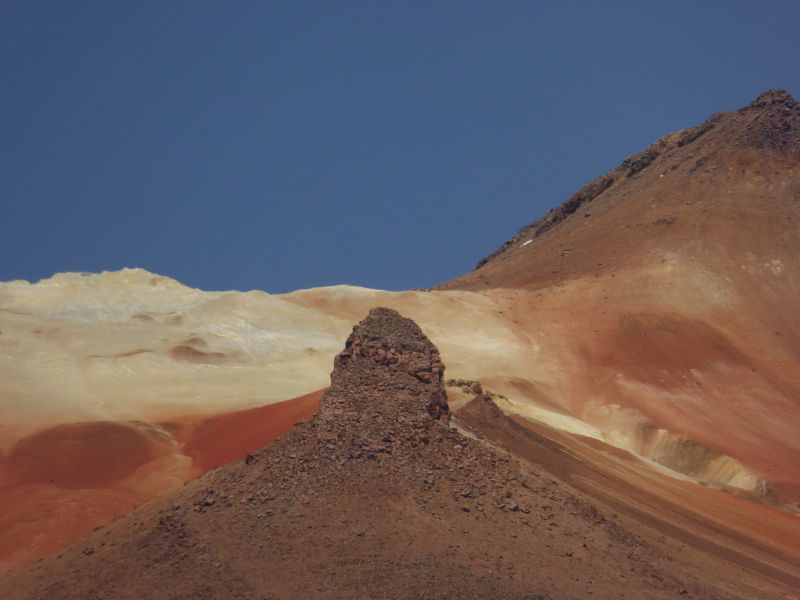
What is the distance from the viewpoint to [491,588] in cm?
1410

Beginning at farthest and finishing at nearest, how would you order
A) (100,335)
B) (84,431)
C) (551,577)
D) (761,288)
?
(761,288) < (100,335) < (84,431) < (551,577)

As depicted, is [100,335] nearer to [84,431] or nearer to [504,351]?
[84,431]

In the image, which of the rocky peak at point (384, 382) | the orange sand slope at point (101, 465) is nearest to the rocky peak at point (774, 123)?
the orange sand slope at point (101, 465)

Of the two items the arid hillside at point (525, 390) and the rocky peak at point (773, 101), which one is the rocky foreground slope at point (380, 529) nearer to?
the arid hillside at point (525, 390)

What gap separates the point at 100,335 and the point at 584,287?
26.1 metres

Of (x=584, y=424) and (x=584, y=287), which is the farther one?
(x=584, y=287)

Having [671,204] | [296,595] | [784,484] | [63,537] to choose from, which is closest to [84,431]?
[63,537]

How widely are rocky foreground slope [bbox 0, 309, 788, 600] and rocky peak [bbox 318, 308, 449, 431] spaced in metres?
0.03

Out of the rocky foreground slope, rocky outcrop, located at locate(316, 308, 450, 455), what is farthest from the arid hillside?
rocky outcrop, located at locate(316, 308, 450, 455)

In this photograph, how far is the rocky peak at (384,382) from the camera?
58.0 ft

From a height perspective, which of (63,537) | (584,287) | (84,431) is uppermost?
(584,287)

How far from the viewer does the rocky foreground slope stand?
14344 mm

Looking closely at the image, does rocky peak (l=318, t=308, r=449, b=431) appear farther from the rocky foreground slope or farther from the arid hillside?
the arid hillside

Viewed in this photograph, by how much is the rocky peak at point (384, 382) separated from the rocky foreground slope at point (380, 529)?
29 mm
